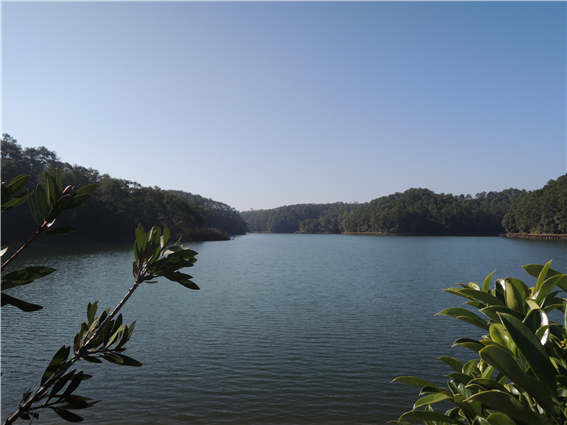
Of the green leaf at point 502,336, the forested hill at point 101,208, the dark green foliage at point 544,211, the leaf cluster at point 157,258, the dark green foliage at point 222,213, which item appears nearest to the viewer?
the green leaf at point 502,336

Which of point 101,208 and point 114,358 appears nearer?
point 114,358

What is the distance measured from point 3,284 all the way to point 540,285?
1640mm

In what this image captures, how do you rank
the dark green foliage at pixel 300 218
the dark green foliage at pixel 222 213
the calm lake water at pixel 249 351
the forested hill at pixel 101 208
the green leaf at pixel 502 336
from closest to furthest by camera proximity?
the green leaf at pixel 502 336 → the calm lake water at pixel 249 351 → the forested hill at pixel 101 208 → the dark green foliage at pixel 222 213 → the dark green foliage at pixel 300 218

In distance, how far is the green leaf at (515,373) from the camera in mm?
822

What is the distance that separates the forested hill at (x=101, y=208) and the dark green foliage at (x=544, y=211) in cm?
7078

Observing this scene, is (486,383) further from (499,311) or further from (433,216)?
(433,216)

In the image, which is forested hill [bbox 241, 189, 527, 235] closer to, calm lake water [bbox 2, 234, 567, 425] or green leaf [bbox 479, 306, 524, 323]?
calm lake water [bbox 2, 234, 567, 425]

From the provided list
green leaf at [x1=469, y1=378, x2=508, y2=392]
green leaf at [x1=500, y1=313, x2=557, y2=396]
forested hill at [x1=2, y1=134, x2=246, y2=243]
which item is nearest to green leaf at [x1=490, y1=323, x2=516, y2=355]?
green leaf at [x1=469, y1=378, x2=508, y2=392]

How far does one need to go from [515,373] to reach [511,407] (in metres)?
0.14

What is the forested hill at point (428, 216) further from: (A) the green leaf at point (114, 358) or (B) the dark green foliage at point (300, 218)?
(A) the green leaf at point (114, 358)

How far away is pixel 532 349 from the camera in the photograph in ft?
2.71

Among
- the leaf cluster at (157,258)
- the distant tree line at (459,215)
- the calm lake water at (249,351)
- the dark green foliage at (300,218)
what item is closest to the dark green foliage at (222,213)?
the dark green foliage at (300,218)

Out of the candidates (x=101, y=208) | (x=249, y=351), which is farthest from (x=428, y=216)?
(x=249, y=351)

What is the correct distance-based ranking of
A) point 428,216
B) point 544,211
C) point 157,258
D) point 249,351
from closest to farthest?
point 157,258, point 249,351, point 544,211, point 428,216
